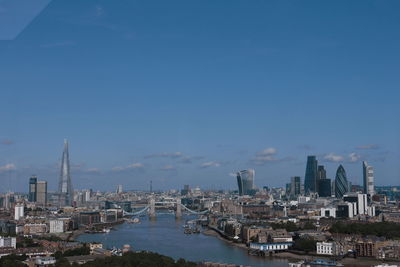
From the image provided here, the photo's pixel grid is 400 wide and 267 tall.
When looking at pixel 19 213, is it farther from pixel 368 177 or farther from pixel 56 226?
pixel 368 177

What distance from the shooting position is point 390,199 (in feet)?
59.5

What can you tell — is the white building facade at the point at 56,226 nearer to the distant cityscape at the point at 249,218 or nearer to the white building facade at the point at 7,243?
the distant cityscape at the point at 249,218

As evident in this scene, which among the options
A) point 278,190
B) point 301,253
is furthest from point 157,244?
point 278,190

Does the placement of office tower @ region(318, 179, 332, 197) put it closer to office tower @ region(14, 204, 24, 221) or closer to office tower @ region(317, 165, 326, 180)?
office tower @ region(317, 165, 326, 180)

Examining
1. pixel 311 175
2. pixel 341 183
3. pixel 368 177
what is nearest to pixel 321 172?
pixel 311 175

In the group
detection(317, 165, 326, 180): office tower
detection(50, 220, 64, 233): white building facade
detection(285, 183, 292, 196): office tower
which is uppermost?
detection(317, 165, 326, 180): office tower

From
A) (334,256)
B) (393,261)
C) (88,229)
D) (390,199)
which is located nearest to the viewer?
(393,261)

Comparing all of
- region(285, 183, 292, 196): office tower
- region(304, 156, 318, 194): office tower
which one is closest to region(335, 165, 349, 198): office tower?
region(304, 156, 318, 194): office tower

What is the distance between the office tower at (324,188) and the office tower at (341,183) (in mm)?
915

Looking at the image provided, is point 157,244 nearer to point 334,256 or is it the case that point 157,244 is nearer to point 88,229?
point 334,256

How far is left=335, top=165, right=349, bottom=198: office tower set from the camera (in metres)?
21.7

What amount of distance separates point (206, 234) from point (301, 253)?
13.2 feet

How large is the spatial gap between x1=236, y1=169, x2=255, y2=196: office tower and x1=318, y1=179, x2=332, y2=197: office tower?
10.2 ft

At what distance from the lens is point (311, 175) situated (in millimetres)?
24453
